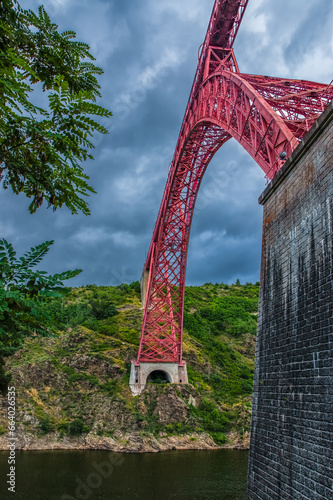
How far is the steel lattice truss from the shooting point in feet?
35.0

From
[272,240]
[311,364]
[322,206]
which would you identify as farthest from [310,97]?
[311,364]

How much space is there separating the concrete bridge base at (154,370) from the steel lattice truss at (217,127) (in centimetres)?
42

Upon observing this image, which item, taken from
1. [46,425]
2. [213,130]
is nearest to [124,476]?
[46,425]

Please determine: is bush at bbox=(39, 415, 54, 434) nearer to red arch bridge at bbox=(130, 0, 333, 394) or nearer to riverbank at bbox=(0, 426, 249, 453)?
riverbank at bbox=(0, 426, 249, 453)

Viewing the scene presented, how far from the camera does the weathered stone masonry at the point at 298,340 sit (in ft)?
16.8

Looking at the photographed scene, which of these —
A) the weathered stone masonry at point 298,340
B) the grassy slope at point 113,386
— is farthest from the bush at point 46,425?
the weathered stone masonry at point 298,340

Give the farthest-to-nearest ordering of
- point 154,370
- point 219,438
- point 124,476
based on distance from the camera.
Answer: point 154,370
point 219,438
point 124,476

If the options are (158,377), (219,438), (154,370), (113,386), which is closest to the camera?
(219,438)

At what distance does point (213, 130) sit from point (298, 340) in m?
16.4

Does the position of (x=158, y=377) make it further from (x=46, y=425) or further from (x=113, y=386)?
(x=46, y=425)

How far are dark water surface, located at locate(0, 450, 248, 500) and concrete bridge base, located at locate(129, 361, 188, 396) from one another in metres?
5.83

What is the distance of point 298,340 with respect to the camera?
601cm

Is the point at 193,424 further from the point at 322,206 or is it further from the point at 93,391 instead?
the point at 322,206

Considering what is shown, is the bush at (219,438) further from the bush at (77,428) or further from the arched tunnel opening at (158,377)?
the bush at (77,428)
